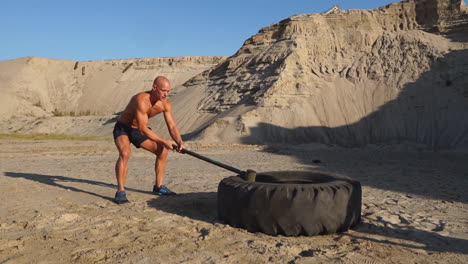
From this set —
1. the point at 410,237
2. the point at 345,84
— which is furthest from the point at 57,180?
the point at 345,84

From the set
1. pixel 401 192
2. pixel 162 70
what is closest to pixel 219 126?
pixel 401 192

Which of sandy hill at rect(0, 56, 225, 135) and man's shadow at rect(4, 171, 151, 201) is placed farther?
sandy hill at rect(0, 56, 225, 135)

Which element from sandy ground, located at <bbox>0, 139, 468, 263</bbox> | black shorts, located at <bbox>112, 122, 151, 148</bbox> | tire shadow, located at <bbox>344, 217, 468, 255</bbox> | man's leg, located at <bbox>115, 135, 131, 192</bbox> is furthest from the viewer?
black shorts, located at <bbox>112, 122, 151, 148</bbox>

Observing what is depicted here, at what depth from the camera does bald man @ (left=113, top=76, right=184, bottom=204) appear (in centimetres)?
509

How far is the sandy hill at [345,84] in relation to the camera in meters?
18.2

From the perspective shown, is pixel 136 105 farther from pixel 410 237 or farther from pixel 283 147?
pixel 283 147

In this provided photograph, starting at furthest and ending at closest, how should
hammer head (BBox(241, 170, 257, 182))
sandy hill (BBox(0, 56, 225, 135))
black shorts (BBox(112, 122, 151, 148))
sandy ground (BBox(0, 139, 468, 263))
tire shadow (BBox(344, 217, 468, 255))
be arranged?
sandy hill (BBox(0, 56, 225, 135)), black shorts (BBox(112, 122, 151, 148)), hammer head (BBox(241, 170, 257, 182)), tire shadow (BBox(344, 217, 468, 255)), sandy ground (BBox(0, 139, 468, 263))

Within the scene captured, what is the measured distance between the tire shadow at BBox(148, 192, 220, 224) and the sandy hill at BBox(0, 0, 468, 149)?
41.4 feet

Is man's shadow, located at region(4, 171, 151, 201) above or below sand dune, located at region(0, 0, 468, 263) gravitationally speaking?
below

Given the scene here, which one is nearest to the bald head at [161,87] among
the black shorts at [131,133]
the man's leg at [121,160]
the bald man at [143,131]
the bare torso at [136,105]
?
the bald man at [143,131]

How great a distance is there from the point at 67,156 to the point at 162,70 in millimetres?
38020

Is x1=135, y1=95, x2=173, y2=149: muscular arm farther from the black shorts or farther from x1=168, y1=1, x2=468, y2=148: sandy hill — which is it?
x1=168, y1=1, x2=468, y2=148: sandy hill

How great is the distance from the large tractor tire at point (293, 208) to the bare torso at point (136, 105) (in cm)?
185

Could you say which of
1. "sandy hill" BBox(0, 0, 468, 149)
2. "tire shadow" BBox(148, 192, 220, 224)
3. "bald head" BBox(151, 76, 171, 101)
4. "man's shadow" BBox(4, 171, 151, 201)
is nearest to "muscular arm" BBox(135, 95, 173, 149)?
"bald head" BBox(151, 76, 171, 101)
